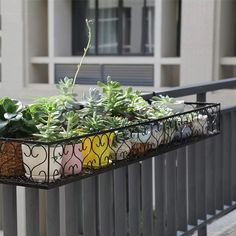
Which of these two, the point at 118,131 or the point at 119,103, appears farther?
the point at 119,103

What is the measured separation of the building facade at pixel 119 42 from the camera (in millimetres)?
12578

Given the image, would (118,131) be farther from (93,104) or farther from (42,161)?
(42,161)

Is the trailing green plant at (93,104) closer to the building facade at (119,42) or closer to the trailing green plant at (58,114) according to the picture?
the trailing green plant at (58,114)

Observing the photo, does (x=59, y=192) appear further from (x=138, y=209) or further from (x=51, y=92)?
(x=51, y=92)

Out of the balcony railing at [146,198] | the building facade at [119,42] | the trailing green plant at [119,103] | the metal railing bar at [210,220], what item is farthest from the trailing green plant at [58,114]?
the building facade at [119,42]

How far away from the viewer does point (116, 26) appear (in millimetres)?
15727

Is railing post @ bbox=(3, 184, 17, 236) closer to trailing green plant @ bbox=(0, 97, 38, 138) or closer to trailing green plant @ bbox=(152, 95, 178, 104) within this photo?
trailing green plant @ bbox=(0, 97, 38, 138)

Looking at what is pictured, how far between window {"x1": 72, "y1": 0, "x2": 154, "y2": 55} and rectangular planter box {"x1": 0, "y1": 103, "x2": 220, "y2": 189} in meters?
11.4

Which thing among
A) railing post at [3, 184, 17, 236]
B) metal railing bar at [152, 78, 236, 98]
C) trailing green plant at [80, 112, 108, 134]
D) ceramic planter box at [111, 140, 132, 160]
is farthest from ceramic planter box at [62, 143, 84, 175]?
metal railing bar at [152, 78, 236, 98]

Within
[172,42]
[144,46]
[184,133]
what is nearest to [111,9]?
[144,46]

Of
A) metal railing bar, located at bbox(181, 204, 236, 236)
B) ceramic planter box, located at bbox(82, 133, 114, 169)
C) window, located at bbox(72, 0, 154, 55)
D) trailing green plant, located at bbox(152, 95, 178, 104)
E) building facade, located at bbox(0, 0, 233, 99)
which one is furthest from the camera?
window, located at bbox(72, 0, 154, 55)

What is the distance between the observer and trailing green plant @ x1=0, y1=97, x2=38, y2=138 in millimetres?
2682

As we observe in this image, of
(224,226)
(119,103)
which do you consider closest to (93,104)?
(119,103)

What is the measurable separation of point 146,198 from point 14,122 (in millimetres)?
1368
